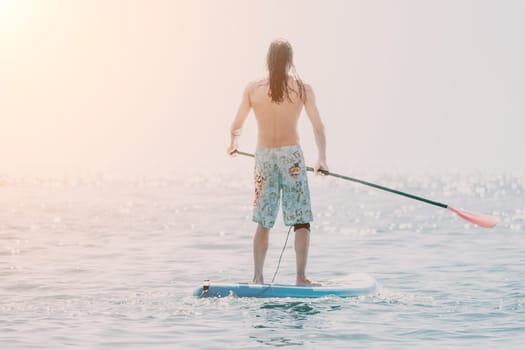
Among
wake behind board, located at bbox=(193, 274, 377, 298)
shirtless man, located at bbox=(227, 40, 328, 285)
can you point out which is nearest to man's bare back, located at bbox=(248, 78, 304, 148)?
shirtless man, located at bbox=(227, 40, 328, 285)

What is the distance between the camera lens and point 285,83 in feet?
30.5

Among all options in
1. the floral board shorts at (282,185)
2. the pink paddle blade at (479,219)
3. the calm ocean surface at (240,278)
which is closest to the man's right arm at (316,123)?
the floral board shorts at (282,185)

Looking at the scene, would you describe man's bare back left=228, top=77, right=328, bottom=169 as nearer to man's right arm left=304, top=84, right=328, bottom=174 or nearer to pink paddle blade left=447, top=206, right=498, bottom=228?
man's right arm left=304, top=84, right=328, bottom=174

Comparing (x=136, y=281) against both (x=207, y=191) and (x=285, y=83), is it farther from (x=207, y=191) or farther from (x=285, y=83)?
(x=207, y=191)

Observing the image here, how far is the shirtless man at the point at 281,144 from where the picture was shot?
930cm

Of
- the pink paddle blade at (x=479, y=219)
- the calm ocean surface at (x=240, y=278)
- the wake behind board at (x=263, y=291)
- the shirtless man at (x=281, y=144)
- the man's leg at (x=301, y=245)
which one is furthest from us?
the pink paddle blade at (x=479, y=219)

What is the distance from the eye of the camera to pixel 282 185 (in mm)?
9453

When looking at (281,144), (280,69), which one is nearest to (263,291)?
(281,144)

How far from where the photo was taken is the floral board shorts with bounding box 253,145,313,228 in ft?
30.7

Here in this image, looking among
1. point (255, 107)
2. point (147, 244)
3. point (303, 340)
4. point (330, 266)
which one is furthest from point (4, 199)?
point (303, 340)

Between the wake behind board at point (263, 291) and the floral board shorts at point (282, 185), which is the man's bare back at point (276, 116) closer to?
the floral board shorts at point (282, 185)

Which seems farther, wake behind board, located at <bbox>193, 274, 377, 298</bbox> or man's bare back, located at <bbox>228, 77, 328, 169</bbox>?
man's bare back, located at <bbox>228, 77, 328, 169</bbox>

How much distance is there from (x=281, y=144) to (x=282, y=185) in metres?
A: 0.29

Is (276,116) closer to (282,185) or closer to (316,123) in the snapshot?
(316,123)
